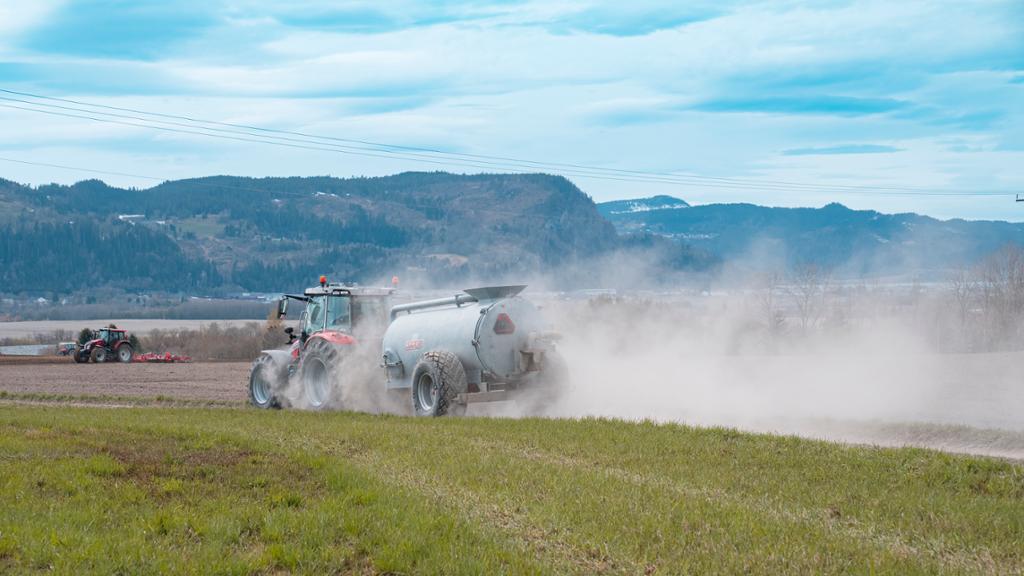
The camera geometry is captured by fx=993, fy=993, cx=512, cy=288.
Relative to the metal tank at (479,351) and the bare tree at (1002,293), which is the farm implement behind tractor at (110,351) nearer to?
the metal tank at (479,351)

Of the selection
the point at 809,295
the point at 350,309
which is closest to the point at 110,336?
the point at 350,309

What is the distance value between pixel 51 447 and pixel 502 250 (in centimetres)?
11308

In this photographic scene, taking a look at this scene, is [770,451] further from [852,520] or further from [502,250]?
[502,250]

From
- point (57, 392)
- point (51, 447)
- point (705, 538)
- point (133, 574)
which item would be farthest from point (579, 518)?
point (57, 392)

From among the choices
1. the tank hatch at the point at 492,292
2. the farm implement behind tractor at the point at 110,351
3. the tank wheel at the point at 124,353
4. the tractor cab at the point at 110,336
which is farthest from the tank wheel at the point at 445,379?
the tractor cab at the point at 110,336

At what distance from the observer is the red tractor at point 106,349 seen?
60312 mm

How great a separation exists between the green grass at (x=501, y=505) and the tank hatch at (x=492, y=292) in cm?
641

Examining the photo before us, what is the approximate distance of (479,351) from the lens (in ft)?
73.7

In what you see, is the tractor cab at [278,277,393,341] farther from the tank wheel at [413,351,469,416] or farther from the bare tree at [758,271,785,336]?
the bare tree at [758,271,785,336]

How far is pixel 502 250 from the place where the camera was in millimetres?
127812

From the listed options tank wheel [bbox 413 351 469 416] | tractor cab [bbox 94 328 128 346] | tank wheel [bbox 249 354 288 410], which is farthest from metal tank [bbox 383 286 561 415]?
tractor cab [bbox 94 328 128 346]

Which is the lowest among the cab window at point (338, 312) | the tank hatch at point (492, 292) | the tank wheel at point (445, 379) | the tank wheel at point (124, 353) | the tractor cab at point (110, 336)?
the tank wheel at point (124, 353)

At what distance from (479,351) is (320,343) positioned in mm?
5401

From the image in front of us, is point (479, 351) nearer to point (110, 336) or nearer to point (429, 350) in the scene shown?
point (429, 350)
